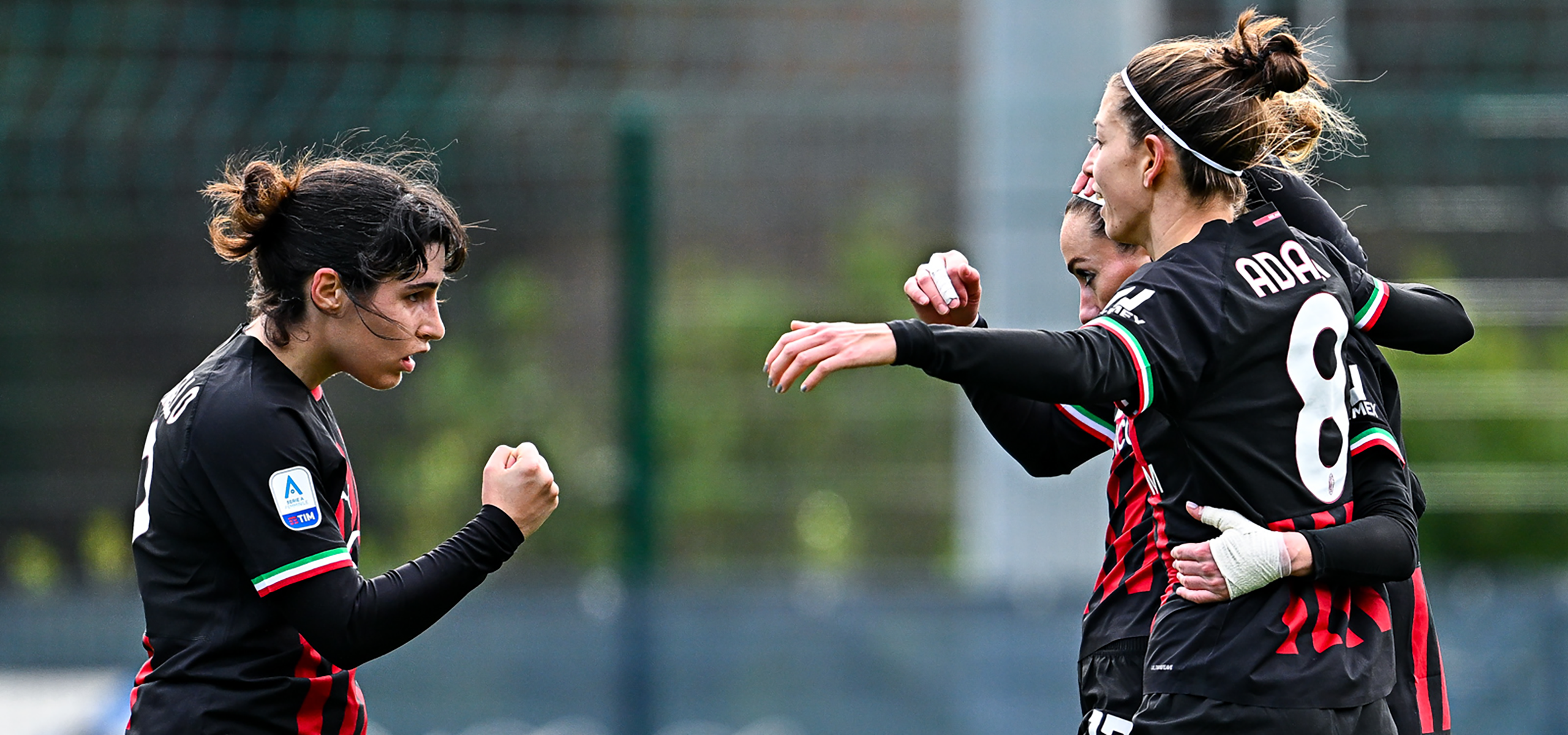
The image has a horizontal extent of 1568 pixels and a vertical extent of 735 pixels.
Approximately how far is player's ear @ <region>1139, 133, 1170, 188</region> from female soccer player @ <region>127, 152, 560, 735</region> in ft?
3.47

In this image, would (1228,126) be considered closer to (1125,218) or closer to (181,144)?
(1125,218)

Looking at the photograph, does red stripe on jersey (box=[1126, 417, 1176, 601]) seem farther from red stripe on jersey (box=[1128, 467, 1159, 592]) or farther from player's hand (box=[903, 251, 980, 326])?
player's hand (box=[903, 251, 980, 326])

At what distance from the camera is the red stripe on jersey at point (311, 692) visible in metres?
2.58

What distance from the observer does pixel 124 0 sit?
7641 mm

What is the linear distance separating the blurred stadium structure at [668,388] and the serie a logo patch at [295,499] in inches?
134

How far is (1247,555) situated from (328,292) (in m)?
1.50

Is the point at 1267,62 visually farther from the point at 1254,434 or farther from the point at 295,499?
the point at 295,499

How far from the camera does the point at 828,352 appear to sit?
222 cm

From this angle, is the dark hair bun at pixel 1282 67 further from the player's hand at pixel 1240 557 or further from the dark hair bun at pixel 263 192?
the dark hair bun at pixel 263 192

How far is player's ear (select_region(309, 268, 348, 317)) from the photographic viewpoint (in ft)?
8.58

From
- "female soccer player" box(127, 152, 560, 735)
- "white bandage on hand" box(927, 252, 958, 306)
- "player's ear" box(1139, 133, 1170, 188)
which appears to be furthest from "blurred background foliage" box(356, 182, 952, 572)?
"player's ear" box(1139, 133, 1170, 188)

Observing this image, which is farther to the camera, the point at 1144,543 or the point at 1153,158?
the point at 1144,543

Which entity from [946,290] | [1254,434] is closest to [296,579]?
[946,290]

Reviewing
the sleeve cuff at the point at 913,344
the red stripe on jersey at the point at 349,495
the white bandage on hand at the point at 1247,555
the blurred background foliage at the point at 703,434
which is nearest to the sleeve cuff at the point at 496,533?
the red stripe on jersey at the point at 349,495
